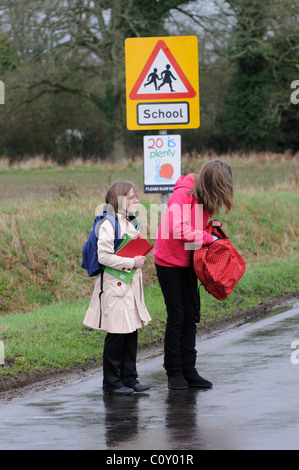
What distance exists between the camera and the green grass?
342 inches

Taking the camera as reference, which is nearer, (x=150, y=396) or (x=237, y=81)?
(x=150, y=396)

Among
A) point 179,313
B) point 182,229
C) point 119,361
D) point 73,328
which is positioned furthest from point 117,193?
point 73,328

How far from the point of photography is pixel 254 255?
16.3 meters

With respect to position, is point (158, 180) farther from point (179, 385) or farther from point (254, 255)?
point (254, 255)

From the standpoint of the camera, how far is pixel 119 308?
282 inches

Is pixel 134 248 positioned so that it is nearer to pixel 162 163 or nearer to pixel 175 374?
pixel 175 374

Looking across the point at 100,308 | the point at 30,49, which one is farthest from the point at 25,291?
the point at 30,49

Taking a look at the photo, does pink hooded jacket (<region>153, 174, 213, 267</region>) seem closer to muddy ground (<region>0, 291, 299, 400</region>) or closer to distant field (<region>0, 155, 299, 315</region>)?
muddy ground (<region>0, 291, 299, 400</region>)

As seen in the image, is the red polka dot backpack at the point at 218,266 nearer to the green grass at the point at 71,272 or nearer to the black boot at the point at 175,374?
the black boot at the point at 175,374

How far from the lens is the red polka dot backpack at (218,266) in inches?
275

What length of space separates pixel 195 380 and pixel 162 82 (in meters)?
4.02

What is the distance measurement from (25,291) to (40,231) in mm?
1754

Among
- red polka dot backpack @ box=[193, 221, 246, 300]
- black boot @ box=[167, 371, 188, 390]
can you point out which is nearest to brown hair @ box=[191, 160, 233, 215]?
red polka dot backpack @ box=[193, 221, 246, 300]

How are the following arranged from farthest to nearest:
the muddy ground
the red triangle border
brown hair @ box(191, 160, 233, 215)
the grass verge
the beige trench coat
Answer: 1. the red triangle border
2. the grass verge
3. the muddy ground
4. the beige trench coat
5. brown hair @ box(191, 160, 233, 215)
